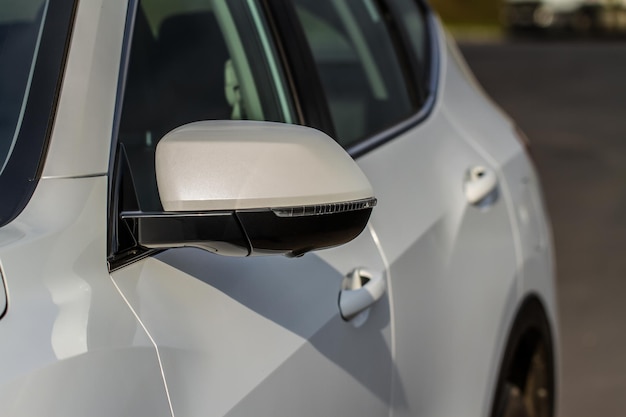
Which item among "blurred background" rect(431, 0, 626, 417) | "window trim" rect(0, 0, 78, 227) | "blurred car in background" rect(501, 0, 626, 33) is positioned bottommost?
"blurred car in background" rect(501, 0, 626, 33)

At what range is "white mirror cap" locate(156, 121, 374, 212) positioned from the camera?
1.47 m

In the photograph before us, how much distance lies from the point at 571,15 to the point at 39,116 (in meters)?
37.1

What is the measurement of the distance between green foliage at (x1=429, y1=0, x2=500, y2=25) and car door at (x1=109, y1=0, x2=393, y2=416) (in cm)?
4460

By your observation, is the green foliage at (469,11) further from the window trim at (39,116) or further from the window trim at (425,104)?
the window trim at (39,116)

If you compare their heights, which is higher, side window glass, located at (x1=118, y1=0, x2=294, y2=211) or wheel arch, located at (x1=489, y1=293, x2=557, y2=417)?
side window glass, located at (x1=118, y1=0, x2=294, y2=211)

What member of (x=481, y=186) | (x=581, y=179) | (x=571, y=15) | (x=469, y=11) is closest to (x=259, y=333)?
(x=481, y=186)

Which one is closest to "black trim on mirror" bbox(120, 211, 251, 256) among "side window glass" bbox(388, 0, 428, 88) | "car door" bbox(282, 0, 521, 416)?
"car door" bbox(282, 0, 521, 416)

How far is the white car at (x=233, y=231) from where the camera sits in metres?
1.46

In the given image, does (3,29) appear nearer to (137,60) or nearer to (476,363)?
(137,60)

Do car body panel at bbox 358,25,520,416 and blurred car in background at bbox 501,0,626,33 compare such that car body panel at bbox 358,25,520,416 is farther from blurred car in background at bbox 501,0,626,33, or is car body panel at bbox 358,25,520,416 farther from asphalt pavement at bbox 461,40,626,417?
blurred car in background at bbox 501,0,626,33

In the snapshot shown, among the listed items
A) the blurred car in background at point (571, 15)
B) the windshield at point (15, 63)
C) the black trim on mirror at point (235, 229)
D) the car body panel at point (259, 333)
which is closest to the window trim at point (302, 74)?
the car body panel at point (259, 333)

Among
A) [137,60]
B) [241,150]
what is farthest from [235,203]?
[137,60]

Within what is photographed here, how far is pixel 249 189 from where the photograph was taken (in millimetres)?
1499

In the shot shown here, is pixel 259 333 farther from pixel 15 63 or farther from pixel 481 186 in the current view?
pixel 481 186
